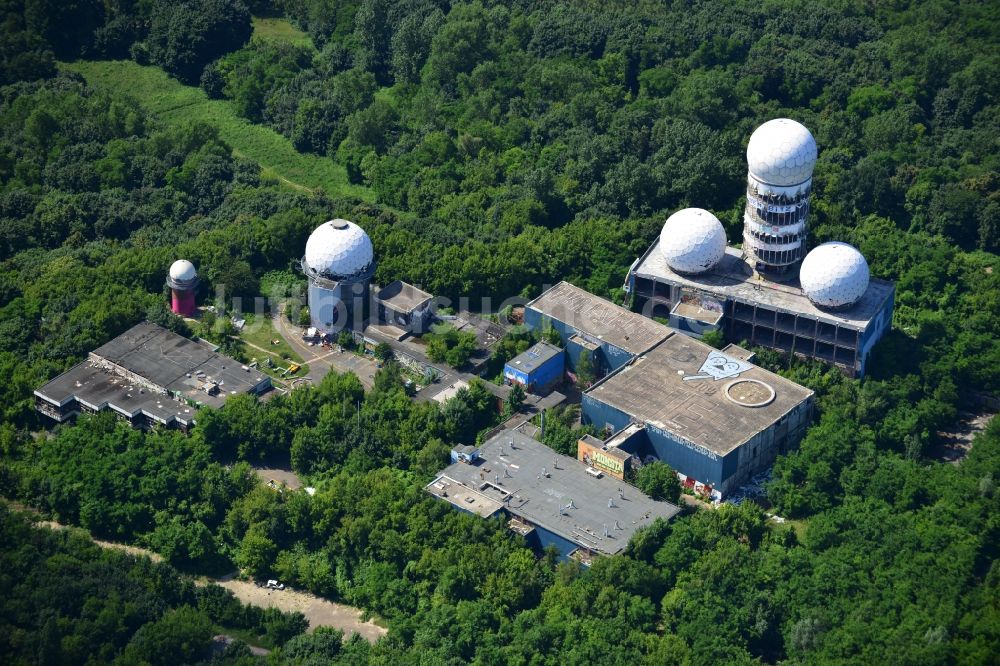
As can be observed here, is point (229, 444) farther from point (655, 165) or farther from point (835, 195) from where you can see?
point (835, 195)

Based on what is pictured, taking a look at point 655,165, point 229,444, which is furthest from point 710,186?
point 229,444

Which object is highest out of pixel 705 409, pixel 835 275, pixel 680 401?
pixel 835 275

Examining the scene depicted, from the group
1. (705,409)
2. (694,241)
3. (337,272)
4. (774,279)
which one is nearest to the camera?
(705,409)

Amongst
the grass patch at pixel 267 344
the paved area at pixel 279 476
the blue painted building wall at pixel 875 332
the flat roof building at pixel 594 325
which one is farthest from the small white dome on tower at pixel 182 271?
the blue painted building wall at pixel 875 332

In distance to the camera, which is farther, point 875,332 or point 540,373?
point 875,332

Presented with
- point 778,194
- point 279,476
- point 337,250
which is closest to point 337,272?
point 337,250

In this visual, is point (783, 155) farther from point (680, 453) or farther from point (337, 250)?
point (337, 250)

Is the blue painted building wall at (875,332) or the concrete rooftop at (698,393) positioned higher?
the blue painted building wall at (875,332)

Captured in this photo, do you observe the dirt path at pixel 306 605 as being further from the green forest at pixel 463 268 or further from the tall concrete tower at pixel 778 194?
the tall concrete tower at pixel 778 194
